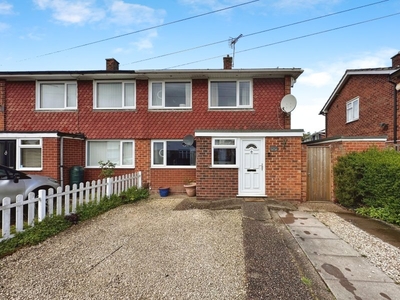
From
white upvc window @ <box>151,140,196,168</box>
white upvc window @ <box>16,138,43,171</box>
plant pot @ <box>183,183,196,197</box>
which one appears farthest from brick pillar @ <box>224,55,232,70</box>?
white upvc window @ <box>16,138,43,171</box>

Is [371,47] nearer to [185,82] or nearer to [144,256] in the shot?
[185,82]

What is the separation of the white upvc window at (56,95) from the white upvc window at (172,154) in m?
4.37

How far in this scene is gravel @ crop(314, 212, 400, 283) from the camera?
345 centimetres

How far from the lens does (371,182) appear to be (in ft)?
21.0

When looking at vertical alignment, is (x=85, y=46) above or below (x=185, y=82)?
above

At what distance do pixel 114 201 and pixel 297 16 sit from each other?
12.3 m

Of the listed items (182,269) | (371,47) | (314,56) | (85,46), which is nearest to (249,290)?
(182,269)

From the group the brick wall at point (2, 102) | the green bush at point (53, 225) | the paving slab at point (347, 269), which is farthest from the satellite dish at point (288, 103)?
the brick wall at point (2, 102)

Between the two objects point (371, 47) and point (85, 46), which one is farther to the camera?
point (85, 46)

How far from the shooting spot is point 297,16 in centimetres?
1146

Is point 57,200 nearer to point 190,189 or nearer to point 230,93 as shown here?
point 190,189

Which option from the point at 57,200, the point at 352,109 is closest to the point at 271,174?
the point at 57,200

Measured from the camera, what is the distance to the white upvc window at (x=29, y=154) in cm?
863

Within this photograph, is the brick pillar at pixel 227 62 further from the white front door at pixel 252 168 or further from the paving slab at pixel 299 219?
the paving slab at pixel 299 219
